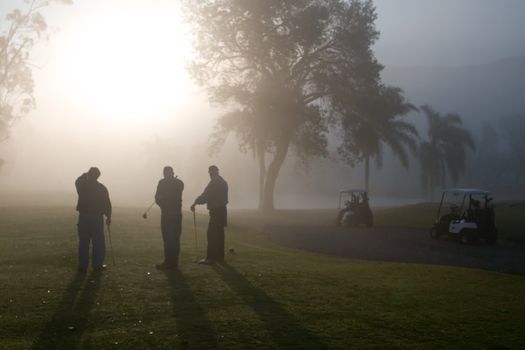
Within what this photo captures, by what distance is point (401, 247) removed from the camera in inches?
849

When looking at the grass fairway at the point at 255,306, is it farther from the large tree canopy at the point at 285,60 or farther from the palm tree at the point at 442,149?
the palm tree at the point at 442,149

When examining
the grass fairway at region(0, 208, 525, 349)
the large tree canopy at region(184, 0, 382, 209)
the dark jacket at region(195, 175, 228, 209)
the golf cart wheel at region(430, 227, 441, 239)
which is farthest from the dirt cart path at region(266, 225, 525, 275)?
the large tree canopy at region(184, 0, 382, 209)

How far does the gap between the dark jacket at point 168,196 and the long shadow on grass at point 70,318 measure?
7.65ft

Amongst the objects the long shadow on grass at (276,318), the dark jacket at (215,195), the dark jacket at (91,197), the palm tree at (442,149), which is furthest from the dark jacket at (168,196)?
the palm tree at (442,149)

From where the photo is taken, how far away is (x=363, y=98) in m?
42.7

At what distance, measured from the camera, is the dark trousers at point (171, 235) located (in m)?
13.0

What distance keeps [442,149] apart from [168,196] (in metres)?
66.6

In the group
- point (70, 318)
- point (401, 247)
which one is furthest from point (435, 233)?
point (70, 318)

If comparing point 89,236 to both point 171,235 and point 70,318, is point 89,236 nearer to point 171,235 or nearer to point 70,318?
point 171,235

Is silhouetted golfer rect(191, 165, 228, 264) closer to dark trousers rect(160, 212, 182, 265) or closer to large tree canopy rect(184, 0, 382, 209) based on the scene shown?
dark trousers rect(160, 212, 182, 265)

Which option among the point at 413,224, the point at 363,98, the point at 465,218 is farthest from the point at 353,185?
the point at 465,218

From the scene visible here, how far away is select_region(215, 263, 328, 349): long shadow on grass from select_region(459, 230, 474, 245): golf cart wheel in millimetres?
13332

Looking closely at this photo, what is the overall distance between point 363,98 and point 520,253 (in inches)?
937

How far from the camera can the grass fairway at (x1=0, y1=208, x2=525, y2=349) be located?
755 centimetres
